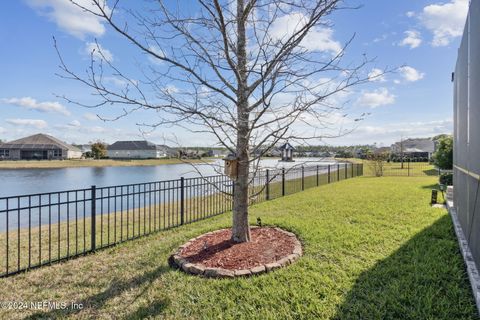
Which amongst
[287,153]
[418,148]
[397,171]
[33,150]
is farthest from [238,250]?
[418,148]

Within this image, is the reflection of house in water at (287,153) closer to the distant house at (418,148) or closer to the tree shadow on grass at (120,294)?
the tree shadow on grass at (120,294)

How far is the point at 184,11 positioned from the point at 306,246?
11.4 feet

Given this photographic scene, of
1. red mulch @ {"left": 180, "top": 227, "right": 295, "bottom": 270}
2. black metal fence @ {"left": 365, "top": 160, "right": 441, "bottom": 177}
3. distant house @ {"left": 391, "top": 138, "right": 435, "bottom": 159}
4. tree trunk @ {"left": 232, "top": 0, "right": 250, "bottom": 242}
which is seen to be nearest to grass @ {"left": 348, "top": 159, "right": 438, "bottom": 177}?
black metal fence @ {"left": 365, "top": 160, "right": 441, "bottom": 177}

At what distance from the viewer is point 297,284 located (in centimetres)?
276

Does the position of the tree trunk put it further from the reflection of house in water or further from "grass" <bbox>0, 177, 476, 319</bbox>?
"grass" <bbox>0, 177, 476, 319</bbox>

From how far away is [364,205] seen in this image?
6770mm

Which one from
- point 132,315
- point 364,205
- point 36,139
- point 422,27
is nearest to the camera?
point 132,315

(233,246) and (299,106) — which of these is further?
(233,246)

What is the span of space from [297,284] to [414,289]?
1056 mm

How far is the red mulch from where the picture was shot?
3.28 meters

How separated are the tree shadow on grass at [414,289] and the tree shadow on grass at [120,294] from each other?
1.58 m

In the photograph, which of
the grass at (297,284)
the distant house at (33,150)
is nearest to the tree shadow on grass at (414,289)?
the grass at (297,284)

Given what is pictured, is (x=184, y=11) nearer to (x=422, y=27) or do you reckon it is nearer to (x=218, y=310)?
(x=218, y=310)

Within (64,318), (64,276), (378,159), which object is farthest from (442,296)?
(378,159)
